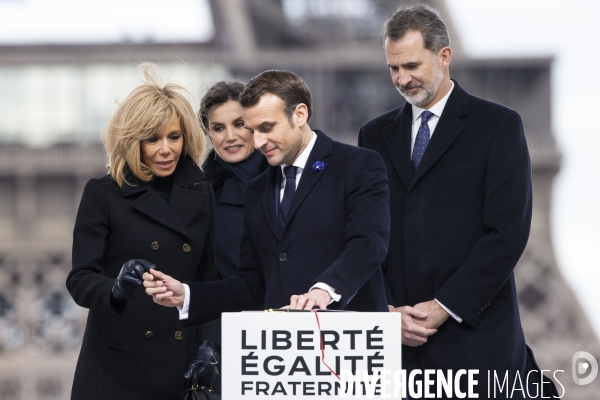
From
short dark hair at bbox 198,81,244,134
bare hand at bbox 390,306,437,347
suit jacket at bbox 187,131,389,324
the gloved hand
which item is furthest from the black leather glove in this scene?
short dark hair at bbox 198,81,244,134

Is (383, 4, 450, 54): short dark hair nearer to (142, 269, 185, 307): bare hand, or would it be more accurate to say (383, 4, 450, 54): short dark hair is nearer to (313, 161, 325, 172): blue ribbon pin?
(313, 161, 325, 172): blue ribbon pin

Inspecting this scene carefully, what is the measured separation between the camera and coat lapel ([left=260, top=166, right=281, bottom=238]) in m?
4.73

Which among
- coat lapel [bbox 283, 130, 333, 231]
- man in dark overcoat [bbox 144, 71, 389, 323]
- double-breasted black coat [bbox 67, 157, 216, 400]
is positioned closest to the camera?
man in dark overcoat [bbox 144, 71, 389, 323]

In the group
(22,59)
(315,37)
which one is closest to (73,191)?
(22,59)

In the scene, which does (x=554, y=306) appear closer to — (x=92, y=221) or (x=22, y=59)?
(x=22, y=59)

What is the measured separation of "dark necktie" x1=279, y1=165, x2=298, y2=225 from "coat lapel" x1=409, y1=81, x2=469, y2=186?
0.70 metres

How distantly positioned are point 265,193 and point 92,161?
2387cm

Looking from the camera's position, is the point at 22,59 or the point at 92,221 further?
the point at 22,59

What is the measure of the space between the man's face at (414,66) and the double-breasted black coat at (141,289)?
3.72ft

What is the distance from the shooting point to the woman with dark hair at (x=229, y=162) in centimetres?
586

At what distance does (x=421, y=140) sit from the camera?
5285 mm

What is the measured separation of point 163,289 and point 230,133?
5.18ft

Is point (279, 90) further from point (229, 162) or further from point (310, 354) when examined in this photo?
point (229, 162)

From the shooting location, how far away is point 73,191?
93.8 feet
